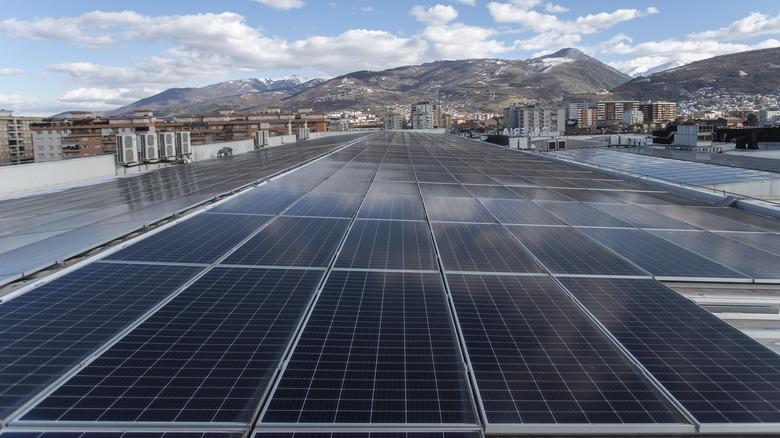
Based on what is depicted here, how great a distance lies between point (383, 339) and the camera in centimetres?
566

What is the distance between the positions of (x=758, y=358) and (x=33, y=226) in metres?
17.5

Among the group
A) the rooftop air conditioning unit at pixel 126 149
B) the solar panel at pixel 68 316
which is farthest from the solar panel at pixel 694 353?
the rooftop air conditioning unit at pixel 126 149

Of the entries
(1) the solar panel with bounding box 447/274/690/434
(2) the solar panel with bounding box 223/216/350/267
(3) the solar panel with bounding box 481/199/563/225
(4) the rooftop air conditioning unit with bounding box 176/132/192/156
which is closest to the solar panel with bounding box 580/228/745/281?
(3) the solar panel with bounding box 481/199/563/225

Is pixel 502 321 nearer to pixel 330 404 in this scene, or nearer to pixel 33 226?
pixel 330 404

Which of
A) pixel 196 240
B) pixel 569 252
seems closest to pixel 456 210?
pixel 569 252

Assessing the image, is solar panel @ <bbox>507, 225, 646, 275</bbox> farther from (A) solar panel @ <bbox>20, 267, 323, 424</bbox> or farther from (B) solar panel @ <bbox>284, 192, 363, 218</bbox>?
(A) solar panel @ <bbox>20, 267, 323, 424</bbox>

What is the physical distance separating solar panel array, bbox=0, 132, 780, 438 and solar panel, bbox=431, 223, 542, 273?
0.24 ft

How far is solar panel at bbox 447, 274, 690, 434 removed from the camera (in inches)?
173

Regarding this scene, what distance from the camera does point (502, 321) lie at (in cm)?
629

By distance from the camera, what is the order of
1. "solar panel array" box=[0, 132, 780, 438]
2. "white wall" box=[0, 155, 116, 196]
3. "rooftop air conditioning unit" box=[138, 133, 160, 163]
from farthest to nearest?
"rooftop air conditioning unit" box=[138, 133, 160, 163], "white wall" box=[0, 155, 116, 196], "solar panel array" box=[0, 132, 780, 438]

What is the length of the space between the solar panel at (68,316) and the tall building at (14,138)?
153137 millimetres

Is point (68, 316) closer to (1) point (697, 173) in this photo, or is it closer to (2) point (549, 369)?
(2) point (549, 369)

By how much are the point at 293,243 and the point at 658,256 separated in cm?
871

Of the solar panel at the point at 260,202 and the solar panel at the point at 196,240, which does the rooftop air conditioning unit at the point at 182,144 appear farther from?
the solar panel at the point at 196,240
